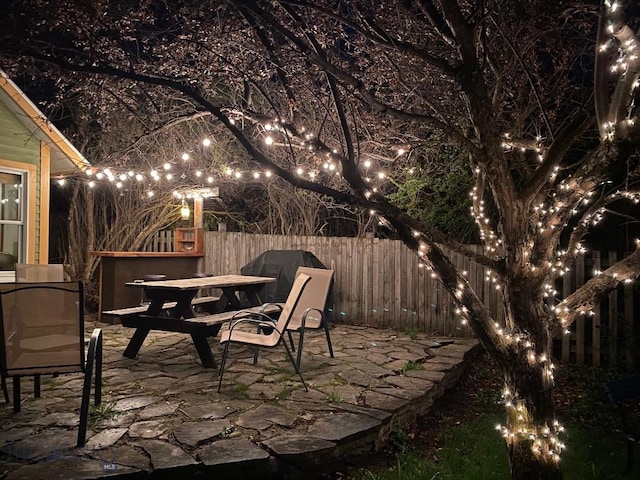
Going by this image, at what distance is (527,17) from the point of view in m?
4.73

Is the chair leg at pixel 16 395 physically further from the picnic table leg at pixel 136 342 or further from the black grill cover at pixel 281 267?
the black grill cover at pixel 281 267

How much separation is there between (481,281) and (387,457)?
4182mm

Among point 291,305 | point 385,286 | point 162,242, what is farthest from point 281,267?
point 162,242

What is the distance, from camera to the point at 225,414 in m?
4.12

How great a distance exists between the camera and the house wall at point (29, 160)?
7363 mm

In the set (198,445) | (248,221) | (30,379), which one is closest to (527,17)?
(198,445)

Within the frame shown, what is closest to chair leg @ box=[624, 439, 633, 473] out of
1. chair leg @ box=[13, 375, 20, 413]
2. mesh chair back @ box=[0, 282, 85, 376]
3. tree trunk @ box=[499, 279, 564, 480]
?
tree trunk @ box=[499, 279, 564, 480]

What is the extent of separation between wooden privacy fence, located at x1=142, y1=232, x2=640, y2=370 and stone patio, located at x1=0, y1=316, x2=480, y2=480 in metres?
1.46

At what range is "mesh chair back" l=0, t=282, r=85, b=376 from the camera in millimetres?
3803

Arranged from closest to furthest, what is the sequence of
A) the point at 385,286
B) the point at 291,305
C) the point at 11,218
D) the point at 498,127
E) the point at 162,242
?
1. the point at 498,127
2. the point at 291,305
3. the point at 11,218
4. the point at 385,286
5. the point at 162,242

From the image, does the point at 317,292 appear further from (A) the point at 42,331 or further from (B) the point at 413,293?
(A) the point at 42,331

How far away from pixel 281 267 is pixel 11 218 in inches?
161

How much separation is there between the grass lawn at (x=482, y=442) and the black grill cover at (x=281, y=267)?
3.57 metres

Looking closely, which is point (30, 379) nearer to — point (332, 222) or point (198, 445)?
point (198, 445)
